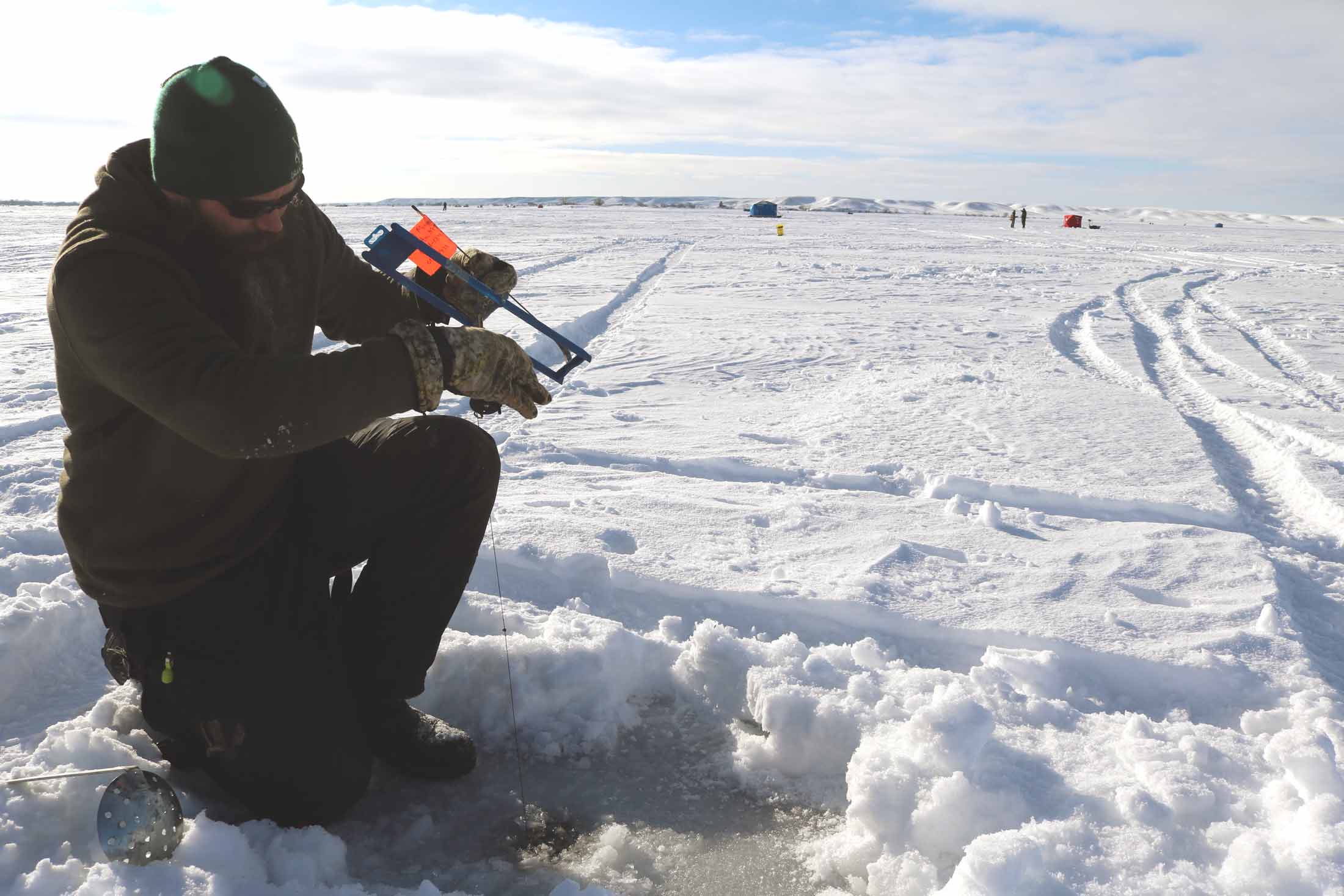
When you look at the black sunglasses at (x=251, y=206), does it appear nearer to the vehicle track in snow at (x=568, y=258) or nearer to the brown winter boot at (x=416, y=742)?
the brown winter boot at (x=416, y=742)

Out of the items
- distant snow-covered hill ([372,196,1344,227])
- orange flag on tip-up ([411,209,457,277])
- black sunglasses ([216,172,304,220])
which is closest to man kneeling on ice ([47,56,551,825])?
black sunglasses ([216,172,304,220])

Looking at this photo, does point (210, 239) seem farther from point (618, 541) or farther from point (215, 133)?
point (618, 541)

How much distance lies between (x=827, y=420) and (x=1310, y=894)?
3.19 m

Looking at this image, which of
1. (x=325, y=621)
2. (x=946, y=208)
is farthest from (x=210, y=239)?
(x=946, y=208)

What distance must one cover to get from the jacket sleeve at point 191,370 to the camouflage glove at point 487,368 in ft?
0.47

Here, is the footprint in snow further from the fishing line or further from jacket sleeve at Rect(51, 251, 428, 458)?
jacket sleeve at Rect(51, 251, 428, 458)

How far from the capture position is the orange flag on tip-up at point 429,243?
2020 millimetres

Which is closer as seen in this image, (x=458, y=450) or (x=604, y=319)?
(x=458, y=450)

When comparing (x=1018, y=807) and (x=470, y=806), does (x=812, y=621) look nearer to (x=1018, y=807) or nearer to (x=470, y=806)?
(x=1018, y=807)

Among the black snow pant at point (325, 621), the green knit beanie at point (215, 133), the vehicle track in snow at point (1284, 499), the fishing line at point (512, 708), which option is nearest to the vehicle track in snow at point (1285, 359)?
the vehicle track in snow at point (1284, 499)

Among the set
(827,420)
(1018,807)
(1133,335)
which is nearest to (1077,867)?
(1018,807)

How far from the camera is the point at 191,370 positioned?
54.5 inches

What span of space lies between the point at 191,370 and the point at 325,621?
2.40 feet

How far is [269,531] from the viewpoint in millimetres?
1824
